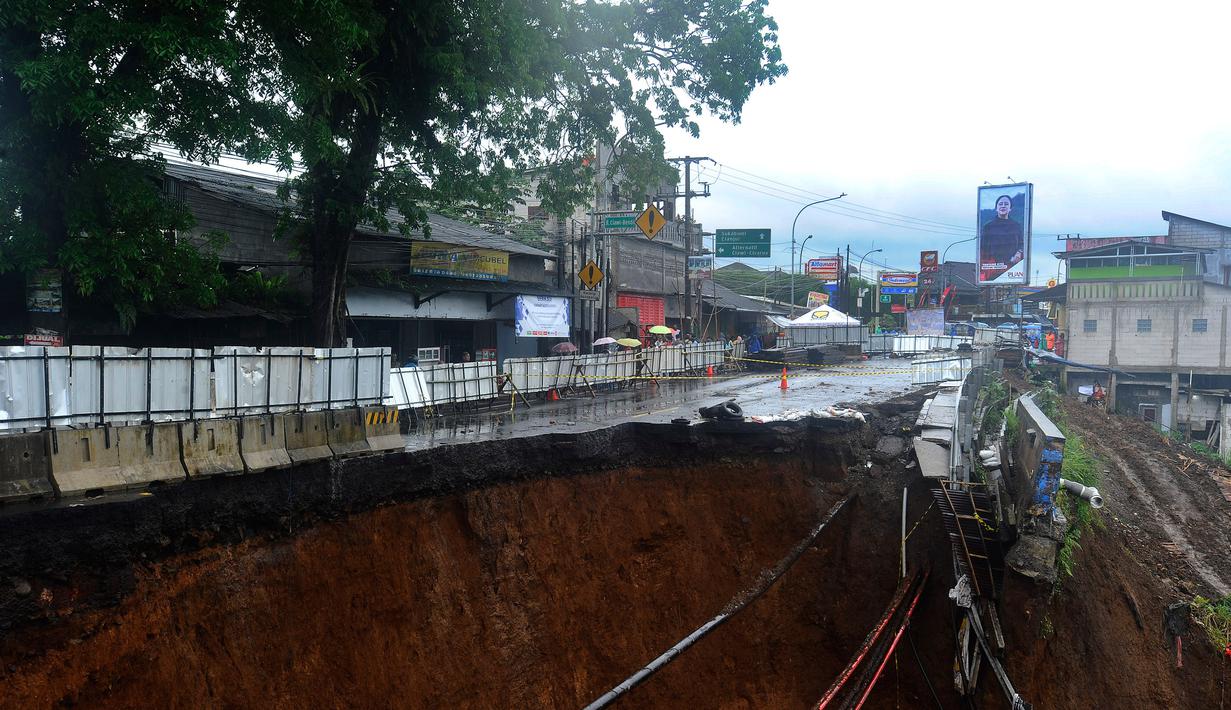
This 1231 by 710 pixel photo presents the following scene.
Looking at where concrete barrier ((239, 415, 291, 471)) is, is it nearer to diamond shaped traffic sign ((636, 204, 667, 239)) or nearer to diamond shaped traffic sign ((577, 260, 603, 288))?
diamond shaped traffic sign ((636, 204, 667, 239))

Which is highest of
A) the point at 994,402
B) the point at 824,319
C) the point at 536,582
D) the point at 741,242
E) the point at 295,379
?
the point at 741,242

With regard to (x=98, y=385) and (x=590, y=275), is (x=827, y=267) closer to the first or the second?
(x=590, y=275)

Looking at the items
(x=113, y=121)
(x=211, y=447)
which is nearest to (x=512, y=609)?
(x=211, y=447)

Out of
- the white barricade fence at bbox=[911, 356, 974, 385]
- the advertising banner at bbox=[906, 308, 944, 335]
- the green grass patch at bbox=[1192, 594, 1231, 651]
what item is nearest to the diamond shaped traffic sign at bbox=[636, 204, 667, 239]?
the white barricade fence at bbox=[911, 356, 974, 385]

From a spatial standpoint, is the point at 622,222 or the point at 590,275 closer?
the point at 622,222

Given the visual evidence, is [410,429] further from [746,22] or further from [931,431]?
[746,22]

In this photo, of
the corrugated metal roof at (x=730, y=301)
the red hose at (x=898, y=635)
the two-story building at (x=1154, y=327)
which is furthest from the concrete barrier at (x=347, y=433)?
the two-story building at (x=1154, y=327)

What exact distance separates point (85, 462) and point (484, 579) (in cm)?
451

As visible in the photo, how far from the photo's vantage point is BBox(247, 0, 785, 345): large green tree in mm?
11133

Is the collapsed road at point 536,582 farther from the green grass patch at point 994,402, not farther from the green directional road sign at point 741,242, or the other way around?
the green directional road sign at point 741,242

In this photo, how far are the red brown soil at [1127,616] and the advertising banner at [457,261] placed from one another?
49.7 feet

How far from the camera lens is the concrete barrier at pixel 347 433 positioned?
9.04m

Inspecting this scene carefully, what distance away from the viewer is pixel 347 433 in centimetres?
925

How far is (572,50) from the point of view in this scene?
52.1 ft
